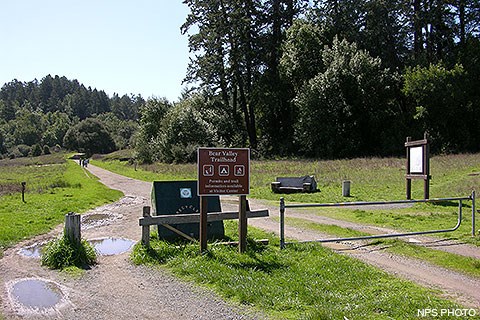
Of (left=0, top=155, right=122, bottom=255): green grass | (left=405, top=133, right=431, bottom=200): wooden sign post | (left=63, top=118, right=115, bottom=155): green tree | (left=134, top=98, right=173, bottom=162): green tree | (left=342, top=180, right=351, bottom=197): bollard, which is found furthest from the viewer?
(left=63, top=118, right=115, bottom=155): green tree

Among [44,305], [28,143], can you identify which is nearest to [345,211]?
[44,305]

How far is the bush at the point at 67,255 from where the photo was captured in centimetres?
849

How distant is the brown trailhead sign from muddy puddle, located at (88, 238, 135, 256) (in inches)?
108

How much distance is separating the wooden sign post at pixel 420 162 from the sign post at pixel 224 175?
400 inches

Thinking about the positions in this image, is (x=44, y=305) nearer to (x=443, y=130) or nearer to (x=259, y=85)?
(x=443, y=130)

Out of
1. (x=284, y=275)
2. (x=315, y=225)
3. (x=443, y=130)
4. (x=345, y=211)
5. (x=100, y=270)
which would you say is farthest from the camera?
(x=443, y=130)

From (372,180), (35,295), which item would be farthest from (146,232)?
(372,180)

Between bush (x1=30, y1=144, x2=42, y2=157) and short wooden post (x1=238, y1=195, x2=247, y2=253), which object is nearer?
short wooden post (x1=238, y1=195, x2=247, y2=253)

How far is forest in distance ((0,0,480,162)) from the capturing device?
42.7 m

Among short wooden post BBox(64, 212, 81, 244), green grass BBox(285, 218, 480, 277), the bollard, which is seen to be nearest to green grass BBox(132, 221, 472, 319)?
short wooden post BBox(64, 212, 81, 244)

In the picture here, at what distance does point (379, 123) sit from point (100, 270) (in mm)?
42087

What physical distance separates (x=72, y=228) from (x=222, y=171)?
126 inches

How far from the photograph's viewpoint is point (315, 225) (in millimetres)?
12688

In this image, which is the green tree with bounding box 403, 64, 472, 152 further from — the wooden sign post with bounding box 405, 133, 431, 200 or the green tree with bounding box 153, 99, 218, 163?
the wooden sign post with bounding box 405, 133, 431, 200
